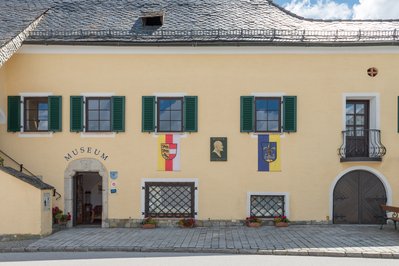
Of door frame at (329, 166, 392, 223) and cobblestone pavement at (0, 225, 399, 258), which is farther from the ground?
door frame at (329, 166, 392, 223)

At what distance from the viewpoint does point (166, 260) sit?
952cm

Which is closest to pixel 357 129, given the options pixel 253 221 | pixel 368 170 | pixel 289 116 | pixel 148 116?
pixel 368 170

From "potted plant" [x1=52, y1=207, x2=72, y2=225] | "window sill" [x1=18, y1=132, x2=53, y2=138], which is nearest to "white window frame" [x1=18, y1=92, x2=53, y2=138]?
"window sill" [x1=18, y1=132, x2=53, y2=138]

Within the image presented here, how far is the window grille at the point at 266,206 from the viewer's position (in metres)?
13.7

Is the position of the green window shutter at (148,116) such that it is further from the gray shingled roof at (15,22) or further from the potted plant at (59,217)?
the gray shingled roof at (15,22)

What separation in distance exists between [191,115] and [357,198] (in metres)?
6.37

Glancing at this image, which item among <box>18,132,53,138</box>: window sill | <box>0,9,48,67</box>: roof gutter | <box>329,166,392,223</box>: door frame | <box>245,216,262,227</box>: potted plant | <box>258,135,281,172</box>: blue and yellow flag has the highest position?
<box>0,9,48,67</box>: roof gutter

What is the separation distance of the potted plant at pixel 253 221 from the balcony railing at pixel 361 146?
3514mm

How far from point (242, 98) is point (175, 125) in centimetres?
249

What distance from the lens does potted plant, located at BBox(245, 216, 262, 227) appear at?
13312 millimetres

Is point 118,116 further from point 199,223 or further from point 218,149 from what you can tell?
point 199,223

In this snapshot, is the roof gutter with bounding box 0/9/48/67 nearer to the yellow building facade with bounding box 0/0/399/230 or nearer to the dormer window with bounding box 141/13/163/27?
the yellow building facade with bounding box 0/0/399/230

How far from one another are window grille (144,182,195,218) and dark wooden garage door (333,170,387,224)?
16.7ft

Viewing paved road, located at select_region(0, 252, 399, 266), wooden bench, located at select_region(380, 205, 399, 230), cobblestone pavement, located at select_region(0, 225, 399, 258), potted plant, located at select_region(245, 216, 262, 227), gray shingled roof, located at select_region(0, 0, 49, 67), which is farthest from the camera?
potted plant, located at select_region(245, 216, 262, 227)
